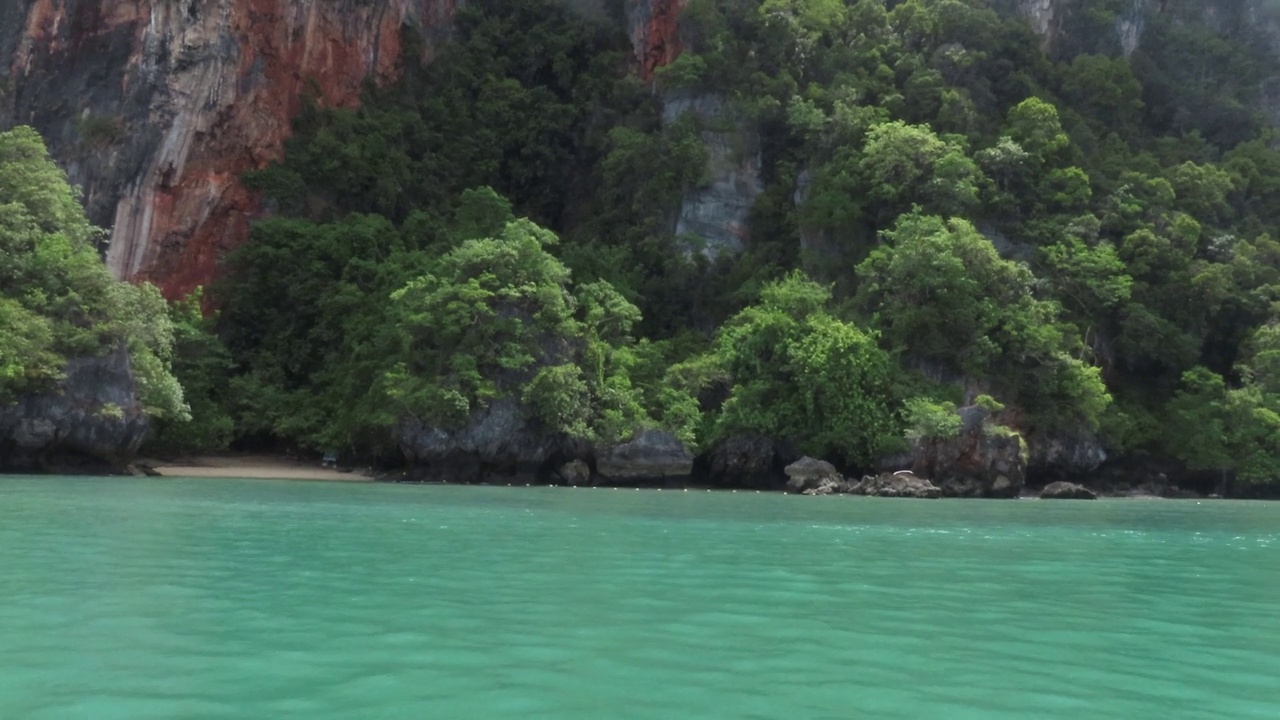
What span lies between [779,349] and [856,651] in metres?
27.3

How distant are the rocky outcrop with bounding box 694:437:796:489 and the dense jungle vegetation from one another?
58 cm

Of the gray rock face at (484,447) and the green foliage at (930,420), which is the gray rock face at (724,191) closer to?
the green foliage at (930,420)

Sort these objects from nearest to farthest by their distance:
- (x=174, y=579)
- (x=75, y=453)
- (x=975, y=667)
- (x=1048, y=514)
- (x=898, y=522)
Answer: (x=975, y=667) → (x=174, y=579) → (x=898, y=522) → (x=1048, y=514) → (x=75, y=453)

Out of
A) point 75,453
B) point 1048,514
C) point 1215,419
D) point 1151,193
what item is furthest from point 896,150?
point 75,453

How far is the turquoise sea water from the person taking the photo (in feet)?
19.4

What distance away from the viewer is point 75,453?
29.6m

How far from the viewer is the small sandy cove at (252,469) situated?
3198cm

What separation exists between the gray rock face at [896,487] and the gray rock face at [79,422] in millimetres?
18957

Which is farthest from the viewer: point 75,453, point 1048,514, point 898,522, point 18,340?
point 75,453

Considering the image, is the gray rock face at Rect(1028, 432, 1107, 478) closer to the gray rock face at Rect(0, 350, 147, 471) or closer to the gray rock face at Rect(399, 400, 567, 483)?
the gray rock face at Rect(399, 400, 567, 483)

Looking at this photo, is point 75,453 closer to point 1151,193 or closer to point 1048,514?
point 1048,514

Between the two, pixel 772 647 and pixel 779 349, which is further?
pixel 779 349

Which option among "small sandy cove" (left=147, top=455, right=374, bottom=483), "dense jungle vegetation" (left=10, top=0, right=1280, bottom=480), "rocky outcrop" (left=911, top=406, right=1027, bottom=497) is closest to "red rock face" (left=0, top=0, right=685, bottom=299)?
"dense jungle vegetation" (left=10, top=0, right=1280, bottom=480)

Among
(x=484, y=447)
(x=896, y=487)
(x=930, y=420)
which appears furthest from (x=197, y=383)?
(x=930, y=420)
